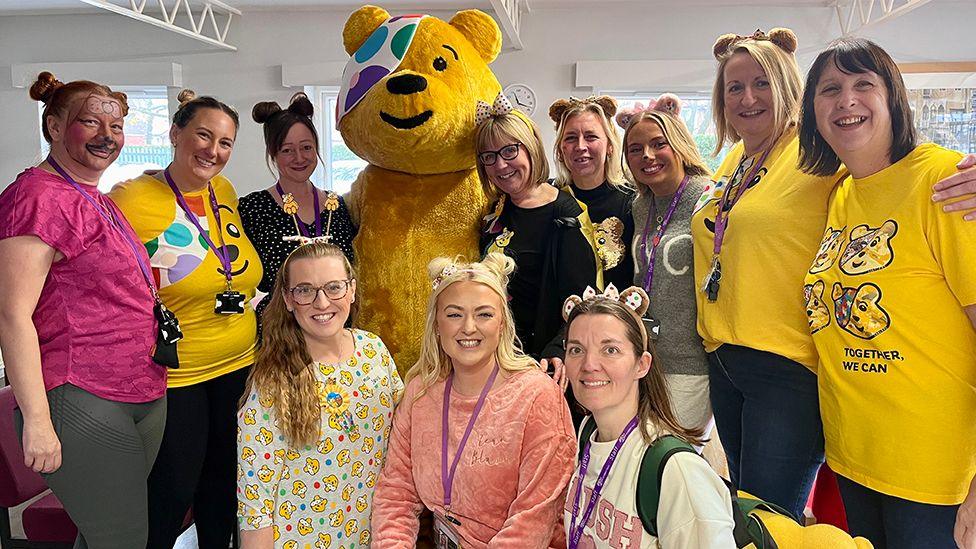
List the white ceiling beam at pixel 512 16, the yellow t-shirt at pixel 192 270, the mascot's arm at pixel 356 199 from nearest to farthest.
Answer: the yellow t-shirt at pixel 192 270 → the mascot's arm at pixel 356 199 → the white ceiling beam at pixel 512 16

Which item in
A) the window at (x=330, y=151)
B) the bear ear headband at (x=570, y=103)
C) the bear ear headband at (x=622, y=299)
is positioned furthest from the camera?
the window at (x=330, y=151)

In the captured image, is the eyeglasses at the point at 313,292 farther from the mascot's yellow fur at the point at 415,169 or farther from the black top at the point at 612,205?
the black top at the point at 612,205

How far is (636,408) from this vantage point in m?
1.48

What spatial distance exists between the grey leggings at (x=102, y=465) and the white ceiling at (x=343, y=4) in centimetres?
481

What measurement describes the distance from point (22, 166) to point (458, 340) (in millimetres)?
6933

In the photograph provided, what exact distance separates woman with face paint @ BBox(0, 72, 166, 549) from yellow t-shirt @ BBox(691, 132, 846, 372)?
1.53m

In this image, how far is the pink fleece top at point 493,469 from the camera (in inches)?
63.2

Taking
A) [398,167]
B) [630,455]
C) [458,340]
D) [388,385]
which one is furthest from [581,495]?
[398,167]

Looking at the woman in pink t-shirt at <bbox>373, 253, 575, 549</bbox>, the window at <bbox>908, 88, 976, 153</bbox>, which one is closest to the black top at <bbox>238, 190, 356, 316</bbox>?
the woman in pink t-shirt at <bbox>373, 253, 575, 549</bbox>

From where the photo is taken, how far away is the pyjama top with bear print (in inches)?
66.6

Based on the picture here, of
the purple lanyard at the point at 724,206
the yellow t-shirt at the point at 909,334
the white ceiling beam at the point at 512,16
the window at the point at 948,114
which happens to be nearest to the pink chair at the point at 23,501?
the purple lanyard at the point at 724,206

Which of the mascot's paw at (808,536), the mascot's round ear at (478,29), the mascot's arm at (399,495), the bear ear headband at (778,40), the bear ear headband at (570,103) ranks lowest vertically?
the mascot's arm at (399,495)

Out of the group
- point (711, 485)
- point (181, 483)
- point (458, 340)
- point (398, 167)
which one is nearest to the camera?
point (711, 485)

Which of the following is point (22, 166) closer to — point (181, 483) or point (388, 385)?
point (181, 483)
